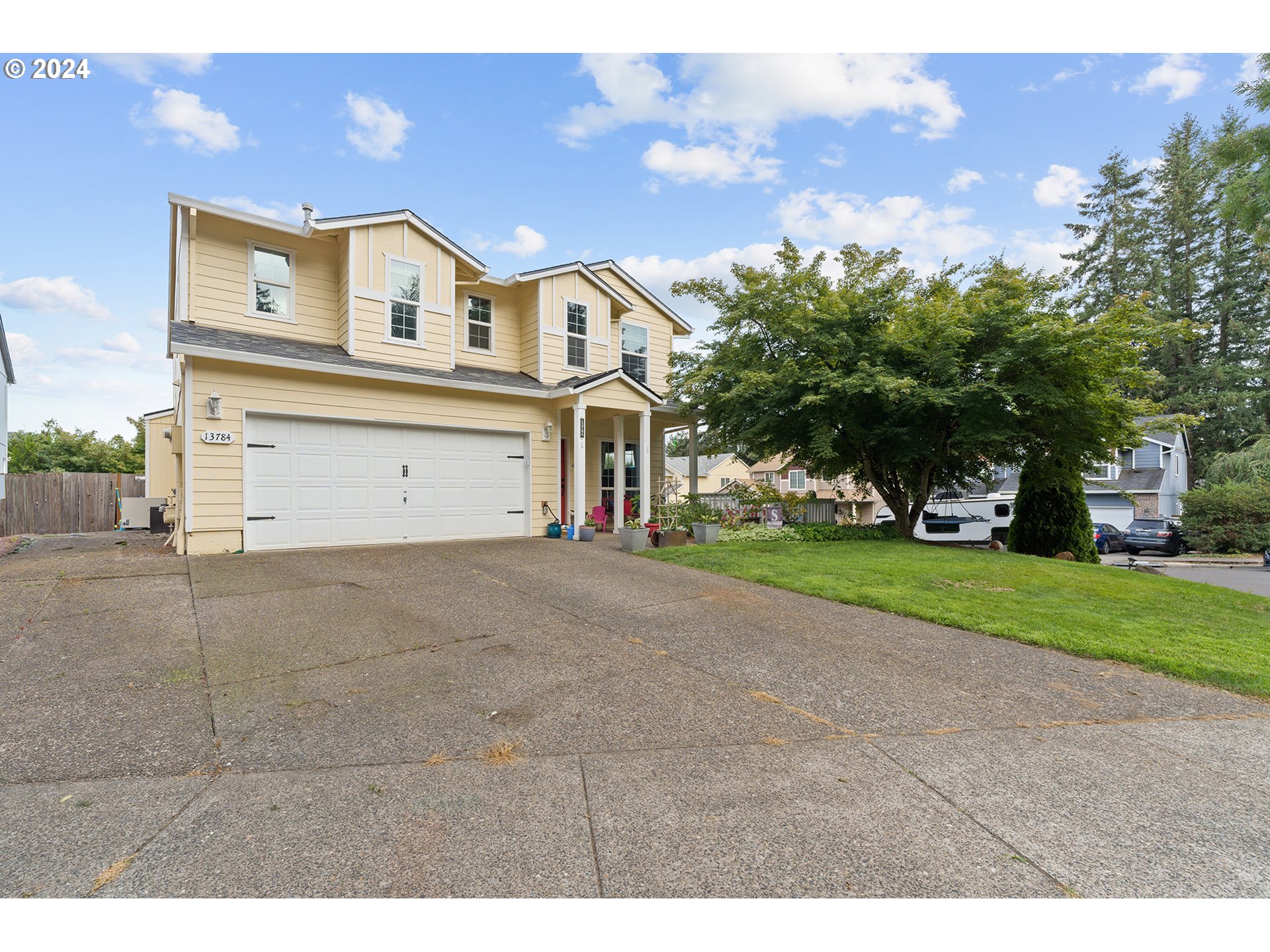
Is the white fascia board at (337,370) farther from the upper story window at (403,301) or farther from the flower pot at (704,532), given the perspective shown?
the flower pot at (704,532)

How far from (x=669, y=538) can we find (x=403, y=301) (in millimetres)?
6845

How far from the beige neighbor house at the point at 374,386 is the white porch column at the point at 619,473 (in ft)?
0.23

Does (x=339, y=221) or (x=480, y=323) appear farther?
(x=480, y=323)

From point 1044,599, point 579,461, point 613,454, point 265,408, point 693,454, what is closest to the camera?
point 1044,599

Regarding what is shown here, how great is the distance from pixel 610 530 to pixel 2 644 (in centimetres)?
1056

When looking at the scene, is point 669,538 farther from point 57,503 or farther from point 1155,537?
point 1155,537

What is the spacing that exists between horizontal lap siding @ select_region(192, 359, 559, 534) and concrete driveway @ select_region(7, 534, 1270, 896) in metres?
3.45

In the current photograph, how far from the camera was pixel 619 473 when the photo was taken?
13766 mm

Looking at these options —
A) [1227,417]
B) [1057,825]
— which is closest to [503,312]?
[1057,825]

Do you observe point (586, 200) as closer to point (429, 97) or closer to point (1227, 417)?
point (429, 97)

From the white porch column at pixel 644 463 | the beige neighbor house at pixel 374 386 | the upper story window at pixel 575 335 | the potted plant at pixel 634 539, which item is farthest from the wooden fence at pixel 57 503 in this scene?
the potted plant at pixel 634 539

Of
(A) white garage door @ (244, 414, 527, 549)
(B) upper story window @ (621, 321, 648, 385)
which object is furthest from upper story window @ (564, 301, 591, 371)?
(A) white garage door @ (244, 414, 527, 549)

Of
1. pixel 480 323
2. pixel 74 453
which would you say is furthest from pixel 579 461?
pixel 74 453

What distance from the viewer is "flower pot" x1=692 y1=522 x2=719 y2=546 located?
11.4 m
